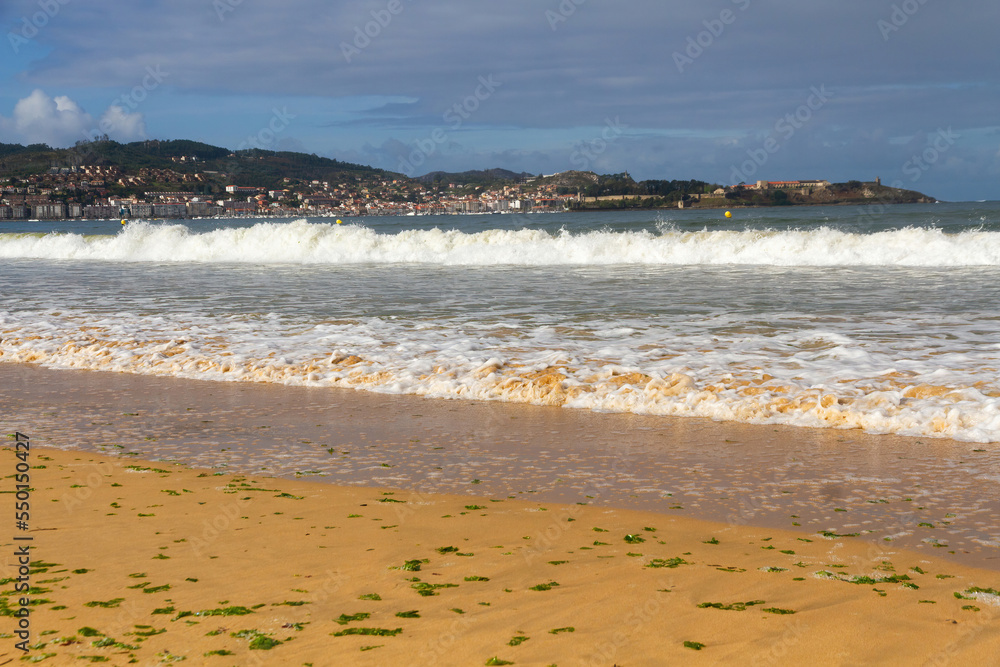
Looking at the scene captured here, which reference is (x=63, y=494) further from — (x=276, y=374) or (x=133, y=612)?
(x=276, y=374)

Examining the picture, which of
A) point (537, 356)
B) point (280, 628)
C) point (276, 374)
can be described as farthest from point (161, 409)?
point (280, 628)

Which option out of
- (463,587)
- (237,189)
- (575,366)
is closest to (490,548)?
(463,587)

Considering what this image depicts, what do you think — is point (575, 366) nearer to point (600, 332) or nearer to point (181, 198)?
point (600, 332)

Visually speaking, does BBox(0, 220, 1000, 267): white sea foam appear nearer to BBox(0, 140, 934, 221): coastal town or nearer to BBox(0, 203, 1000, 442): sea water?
BBox(0, 203, 1000, 442): sea water

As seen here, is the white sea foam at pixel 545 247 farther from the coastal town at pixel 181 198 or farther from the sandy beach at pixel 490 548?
the coastal town at pixel 181 198

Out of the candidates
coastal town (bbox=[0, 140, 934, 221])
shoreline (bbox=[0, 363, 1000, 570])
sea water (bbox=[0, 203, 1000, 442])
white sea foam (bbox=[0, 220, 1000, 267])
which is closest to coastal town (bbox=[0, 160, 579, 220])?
coastal town (bbox=[0, 140, 934, 221])

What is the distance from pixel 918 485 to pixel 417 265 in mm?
24786

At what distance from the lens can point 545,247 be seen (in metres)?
30.7

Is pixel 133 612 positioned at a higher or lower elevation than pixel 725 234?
lower

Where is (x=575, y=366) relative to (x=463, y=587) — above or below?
above

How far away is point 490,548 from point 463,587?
59 cm

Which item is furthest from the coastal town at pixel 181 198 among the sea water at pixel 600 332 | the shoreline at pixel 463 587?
the shoreline at pixel 463 587

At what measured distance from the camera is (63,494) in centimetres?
513

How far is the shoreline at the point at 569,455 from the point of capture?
479cm
